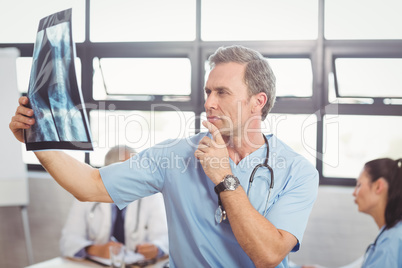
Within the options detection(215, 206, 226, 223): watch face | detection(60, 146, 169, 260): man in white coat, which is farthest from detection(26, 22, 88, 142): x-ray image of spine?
detection(60, 146, 169, 260): man in white coat

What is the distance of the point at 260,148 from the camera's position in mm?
1534

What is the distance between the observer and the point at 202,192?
1438 mm

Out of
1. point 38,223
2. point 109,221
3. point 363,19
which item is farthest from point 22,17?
point 363,19

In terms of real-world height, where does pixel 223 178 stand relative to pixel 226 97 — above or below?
below

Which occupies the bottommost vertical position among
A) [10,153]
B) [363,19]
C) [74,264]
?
[74,264]

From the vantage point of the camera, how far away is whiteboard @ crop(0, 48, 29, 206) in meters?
3.56

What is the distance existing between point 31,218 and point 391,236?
3.21m

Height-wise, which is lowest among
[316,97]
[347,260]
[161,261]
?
[347,260]

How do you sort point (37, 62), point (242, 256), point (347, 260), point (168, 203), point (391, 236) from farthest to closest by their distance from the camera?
point (347, 260), point (391, 236), point (168, 203), point (242, 256), point (37, 62)

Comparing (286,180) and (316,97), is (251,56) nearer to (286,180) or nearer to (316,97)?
(286,180)

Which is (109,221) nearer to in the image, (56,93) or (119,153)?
(119,153)

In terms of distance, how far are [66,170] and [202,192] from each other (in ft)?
1.52

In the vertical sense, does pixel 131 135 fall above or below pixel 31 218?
above

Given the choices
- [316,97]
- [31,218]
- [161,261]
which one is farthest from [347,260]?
[31,218]
